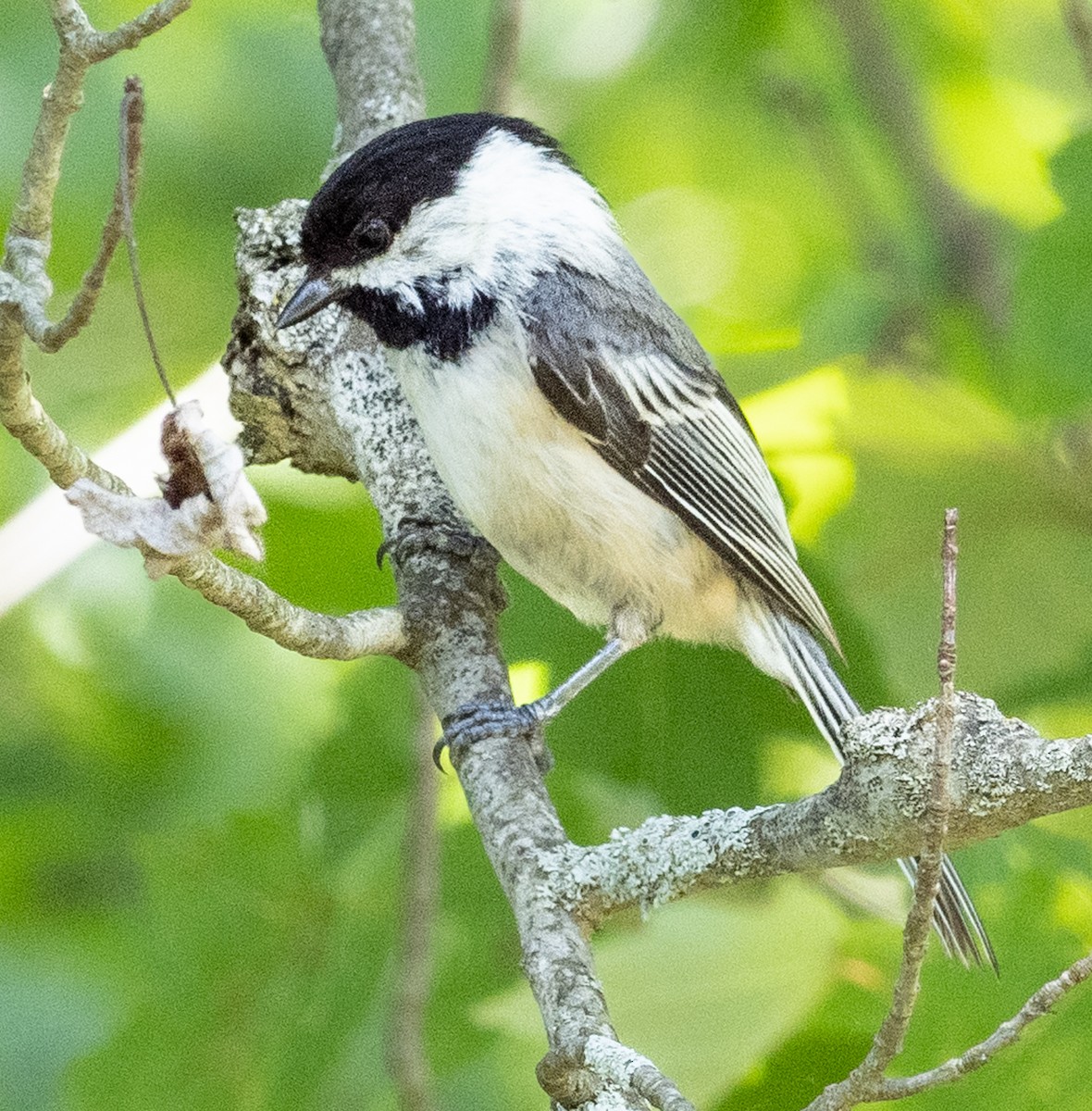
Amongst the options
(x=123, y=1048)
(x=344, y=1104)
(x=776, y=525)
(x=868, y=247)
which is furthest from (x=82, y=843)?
(x=868, y=247)

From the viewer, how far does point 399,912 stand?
1758 mm

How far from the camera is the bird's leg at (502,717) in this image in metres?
1.59

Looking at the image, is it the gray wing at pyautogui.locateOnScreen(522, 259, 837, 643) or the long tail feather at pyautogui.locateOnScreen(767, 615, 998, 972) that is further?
the gray wing at pyautogui.locateOnScreen(522, 259, 837, 643)


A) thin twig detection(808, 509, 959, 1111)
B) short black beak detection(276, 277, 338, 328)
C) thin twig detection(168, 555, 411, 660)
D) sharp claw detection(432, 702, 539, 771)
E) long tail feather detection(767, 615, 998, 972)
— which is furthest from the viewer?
short black beak detection(276, 277, 338, 328)

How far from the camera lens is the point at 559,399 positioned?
179 cm

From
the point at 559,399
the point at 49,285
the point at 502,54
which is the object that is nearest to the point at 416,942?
the point at 559,399

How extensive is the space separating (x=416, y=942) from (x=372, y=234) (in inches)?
33.8

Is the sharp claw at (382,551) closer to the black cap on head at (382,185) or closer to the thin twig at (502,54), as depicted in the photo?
the black cap on head at (382,185)

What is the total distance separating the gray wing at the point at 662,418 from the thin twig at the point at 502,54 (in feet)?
1.58

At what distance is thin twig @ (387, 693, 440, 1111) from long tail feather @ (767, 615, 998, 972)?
0.48 meters

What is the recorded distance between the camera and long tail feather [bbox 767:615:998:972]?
1.49 m

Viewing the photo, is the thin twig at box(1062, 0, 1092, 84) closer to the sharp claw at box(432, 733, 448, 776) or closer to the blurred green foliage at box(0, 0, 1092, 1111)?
the blurred green foliage at box(0, 0, 1092, 1111)

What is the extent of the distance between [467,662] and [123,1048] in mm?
571

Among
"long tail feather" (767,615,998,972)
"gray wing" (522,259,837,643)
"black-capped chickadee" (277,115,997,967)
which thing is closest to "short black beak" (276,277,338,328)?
"black-capped chickadee" (277,115,997,967)
